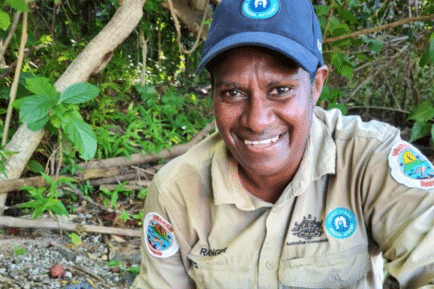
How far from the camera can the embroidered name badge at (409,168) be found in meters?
1.47

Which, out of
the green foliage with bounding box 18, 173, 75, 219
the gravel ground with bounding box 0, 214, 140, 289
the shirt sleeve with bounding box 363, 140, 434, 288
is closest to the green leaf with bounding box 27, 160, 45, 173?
the green foliage with bounding box 18, 173, 75, 219

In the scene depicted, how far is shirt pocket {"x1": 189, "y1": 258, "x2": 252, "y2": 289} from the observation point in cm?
180

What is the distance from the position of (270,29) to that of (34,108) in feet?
4.83

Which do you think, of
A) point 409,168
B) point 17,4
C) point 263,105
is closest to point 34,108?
point 17,4

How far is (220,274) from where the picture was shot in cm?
182

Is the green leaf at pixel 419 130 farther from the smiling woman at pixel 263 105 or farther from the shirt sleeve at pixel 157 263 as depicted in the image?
the shirt sleeve at pixel 157 263

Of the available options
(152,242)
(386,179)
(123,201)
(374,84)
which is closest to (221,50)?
(386,179)

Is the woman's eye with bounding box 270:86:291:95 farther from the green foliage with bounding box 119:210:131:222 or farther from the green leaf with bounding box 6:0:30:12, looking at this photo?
the green foliage with bounding box 119:210:131:222

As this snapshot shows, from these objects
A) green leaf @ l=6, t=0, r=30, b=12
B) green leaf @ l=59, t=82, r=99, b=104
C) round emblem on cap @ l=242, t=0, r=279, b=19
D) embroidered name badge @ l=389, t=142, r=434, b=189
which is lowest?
embroidered name badge @ l=389, t=142, r=434, b=189

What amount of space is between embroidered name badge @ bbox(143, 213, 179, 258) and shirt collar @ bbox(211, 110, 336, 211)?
266mm

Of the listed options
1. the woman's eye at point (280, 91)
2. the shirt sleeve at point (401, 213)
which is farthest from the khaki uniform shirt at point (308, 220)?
the woman's eye at point (280, 91)

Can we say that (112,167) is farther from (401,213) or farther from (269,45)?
(401,213)

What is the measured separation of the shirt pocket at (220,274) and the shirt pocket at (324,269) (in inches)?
6.2

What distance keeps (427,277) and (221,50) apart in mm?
914
